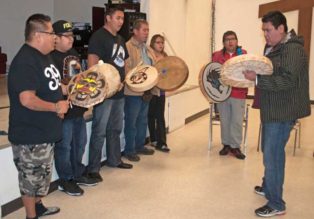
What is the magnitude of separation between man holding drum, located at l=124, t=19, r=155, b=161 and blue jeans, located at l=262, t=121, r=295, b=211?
1.73m

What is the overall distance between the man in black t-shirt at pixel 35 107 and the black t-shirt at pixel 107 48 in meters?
1.06

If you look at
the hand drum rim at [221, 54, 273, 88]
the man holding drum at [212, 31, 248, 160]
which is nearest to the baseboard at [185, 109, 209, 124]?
the man holding drum at [212, 31, 248, 160]

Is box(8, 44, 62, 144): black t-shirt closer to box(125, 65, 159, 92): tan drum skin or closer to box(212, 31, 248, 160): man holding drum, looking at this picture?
box(125, 65, 159, 92): tan drum skin

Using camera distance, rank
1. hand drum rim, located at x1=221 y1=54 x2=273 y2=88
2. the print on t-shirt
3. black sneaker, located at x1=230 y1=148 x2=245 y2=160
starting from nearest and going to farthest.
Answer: hand drum rim, located at x1=221 y1=54 x2=273 y2=88 → the print on t-shirt → black sneaker, located at x1=230 y1=148 x2=245 y2=160

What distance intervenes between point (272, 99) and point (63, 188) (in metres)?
1.89

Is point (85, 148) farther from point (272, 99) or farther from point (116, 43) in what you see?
point (272, 99)

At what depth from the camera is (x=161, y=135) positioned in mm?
5004

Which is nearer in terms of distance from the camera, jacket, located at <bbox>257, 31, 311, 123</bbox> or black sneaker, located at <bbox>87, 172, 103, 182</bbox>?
jacket, located at <bbox>257, 31, 311, 123</bbox>

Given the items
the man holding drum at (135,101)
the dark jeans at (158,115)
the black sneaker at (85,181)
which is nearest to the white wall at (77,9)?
the dark jeans at (158,115)

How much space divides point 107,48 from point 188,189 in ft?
4.86

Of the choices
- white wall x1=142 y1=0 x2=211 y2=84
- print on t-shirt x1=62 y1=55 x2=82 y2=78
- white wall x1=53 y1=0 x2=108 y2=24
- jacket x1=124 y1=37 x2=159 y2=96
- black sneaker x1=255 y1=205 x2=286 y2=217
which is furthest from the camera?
white wall x1=53 y1=0 x2=108 y2=24

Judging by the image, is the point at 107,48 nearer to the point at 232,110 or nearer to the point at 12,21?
the point at 232,110

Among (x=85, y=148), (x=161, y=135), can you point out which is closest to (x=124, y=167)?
(x=85, y=148)

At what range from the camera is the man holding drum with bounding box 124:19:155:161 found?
438 centimetres
